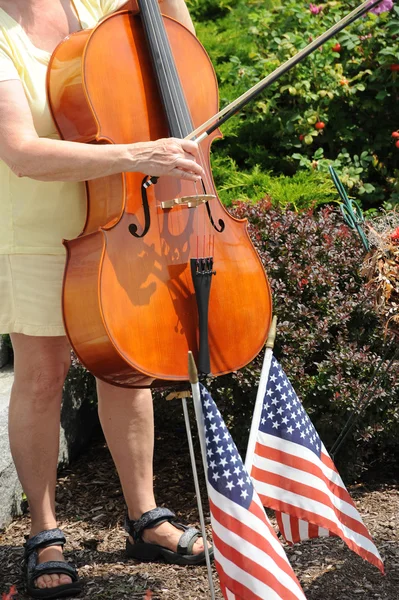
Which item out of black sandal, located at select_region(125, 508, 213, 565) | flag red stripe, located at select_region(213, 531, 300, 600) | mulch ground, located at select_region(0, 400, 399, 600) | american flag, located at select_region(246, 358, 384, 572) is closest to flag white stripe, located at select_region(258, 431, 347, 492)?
american flag, located at select_region(246, 358, 384, 572)

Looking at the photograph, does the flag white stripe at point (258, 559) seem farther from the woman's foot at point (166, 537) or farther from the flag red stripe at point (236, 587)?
the woman's foot at point (166, 537)

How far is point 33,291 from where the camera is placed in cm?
241

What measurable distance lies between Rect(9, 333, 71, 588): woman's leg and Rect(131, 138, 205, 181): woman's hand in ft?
2.00

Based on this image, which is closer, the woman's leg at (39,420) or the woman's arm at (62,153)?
the woman's arm at (62,153)

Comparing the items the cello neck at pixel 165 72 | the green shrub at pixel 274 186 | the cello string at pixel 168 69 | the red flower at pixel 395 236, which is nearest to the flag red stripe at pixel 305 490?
the cello string at pixel 168 69

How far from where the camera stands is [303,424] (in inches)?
89.1

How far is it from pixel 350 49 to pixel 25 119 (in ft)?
8.91

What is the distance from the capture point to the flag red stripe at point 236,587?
6.45ft

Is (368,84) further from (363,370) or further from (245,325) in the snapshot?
(245,325)

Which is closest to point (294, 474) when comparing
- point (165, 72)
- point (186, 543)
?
point (186, 543)

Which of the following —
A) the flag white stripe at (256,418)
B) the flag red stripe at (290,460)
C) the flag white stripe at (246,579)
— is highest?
the flag white stripe at (256,418)

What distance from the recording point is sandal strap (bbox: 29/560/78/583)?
8.25ft

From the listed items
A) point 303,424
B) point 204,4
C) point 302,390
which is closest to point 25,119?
point 303,424

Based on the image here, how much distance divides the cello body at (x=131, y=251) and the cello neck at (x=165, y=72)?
0.11 feet
